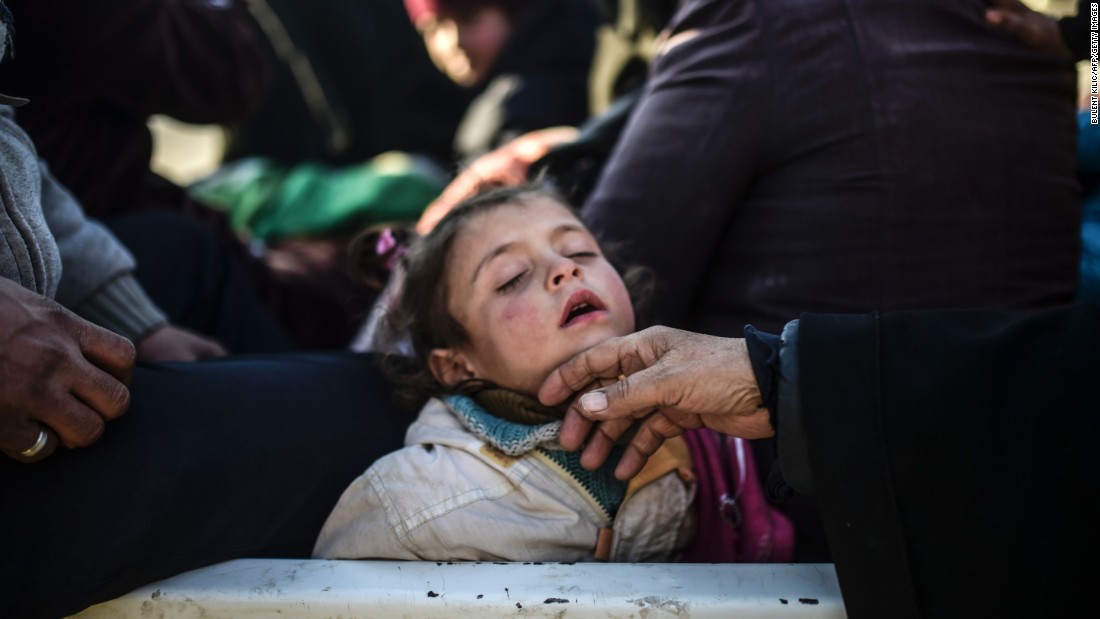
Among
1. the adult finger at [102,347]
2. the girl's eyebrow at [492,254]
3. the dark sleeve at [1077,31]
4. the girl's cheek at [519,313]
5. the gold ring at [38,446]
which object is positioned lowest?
the girl's cheek at [519,313]

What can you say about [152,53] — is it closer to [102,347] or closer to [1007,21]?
[102,347]

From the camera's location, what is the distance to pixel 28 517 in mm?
935

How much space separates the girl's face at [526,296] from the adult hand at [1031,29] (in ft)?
2.30

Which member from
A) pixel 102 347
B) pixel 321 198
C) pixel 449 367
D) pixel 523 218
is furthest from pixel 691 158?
pixel 321 198

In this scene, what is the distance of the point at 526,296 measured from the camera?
49.6 inches

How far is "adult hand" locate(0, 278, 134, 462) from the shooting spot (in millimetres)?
899

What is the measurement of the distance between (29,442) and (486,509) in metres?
0.51

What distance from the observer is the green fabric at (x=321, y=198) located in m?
2.43

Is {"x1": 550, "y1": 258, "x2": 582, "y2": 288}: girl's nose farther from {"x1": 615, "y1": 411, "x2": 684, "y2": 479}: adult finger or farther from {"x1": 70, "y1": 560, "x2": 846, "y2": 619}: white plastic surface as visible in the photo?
{"x1": 70, "y1": 560, "x2": 846, "y2": 619}: white plastic surface

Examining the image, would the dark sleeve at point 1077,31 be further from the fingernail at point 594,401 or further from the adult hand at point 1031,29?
the fingernail at point 594,401

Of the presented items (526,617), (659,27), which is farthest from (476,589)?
(659,27)

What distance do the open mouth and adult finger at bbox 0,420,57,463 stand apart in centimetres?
63

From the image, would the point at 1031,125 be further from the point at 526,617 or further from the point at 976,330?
the point at 526,617

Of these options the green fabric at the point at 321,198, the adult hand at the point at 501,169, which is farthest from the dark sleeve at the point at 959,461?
the green fabric at the point at 321,198
